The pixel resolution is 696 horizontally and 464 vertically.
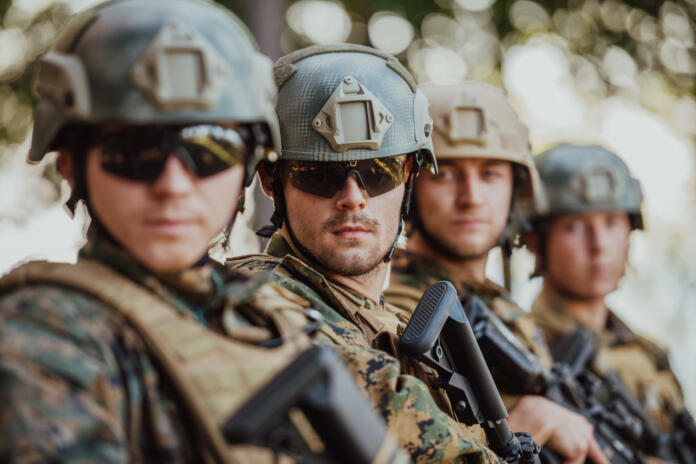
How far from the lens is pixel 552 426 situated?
3.55 metres

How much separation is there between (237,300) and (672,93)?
8030mm

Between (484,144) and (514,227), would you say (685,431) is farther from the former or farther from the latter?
(484,144)

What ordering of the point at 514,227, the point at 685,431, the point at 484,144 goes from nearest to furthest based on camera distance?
the point at 484,144
the point at 514,227
the point at 685,431

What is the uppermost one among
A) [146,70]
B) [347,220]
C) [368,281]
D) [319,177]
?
[146,70]

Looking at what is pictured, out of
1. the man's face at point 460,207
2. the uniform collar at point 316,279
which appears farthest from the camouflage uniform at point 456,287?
the uniform collar at point 316,279

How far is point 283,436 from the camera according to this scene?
175 cm

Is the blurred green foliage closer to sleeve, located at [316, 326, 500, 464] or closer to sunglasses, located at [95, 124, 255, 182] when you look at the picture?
sleeve, located at [316, 326, 500, 464]

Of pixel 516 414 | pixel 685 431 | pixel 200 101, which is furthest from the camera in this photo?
pixel 685 431

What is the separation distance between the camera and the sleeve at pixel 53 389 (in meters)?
1.47

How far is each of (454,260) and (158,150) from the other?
234cm

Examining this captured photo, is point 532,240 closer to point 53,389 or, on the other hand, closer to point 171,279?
point 171,279

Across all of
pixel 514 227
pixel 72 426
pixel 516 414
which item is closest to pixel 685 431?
pixel 514 227

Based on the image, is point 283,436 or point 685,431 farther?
point 685,431

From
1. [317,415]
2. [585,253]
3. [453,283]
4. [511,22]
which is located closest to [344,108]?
[453,283]
